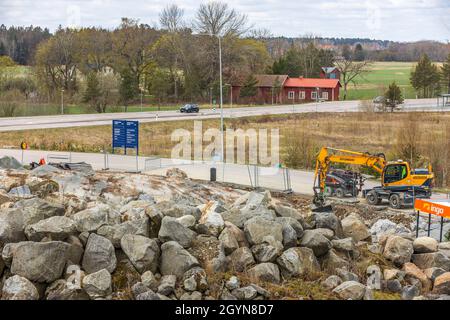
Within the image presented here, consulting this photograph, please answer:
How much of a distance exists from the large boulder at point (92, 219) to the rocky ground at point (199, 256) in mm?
21

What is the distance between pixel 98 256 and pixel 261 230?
11.5 feet

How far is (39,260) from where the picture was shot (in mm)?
12711

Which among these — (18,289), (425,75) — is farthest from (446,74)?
(18,289)

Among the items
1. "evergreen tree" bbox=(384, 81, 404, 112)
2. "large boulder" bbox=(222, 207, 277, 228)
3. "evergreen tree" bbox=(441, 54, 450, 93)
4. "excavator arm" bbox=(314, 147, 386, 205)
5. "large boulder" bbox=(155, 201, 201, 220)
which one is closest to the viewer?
"large boulder" bbox=(222, 207, 277, 228)

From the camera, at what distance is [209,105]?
253ft

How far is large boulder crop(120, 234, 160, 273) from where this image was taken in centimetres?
1330

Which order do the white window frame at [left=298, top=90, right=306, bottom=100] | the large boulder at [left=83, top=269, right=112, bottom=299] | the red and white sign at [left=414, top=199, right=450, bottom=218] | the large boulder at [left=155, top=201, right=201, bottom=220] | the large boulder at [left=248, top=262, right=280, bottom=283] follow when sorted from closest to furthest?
the large boulder at [left=83, top=269, right=112, bottom=299]
the large boulder at [left=248, top=262, right=280, bottom=283]
the large boulder at [left=155, top=201, right=201, bottom=220]
the red and white sign at [left=414, top=199, right=450, bottom=218]
the white window frame at [left=298, top=90, right=306, bottom=100]

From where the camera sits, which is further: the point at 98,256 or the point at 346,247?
the point at 346,247

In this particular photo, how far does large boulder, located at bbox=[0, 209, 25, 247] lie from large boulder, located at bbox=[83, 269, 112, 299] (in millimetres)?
1913

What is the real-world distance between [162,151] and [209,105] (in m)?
34.3

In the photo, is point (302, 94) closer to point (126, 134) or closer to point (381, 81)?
point (381, 81)

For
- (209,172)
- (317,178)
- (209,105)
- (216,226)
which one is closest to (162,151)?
(209,172)

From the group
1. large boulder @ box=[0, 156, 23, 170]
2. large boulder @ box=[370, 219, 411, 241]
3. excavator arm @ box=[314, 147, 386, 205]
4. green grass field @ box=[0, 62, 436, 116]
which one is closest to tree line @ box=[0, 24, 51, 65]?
green grass field @ box=[0, 62, 436, 116]

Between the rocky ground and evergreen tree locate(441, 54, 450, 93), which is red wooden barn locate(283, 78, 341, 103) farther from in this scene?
the rocky ground
